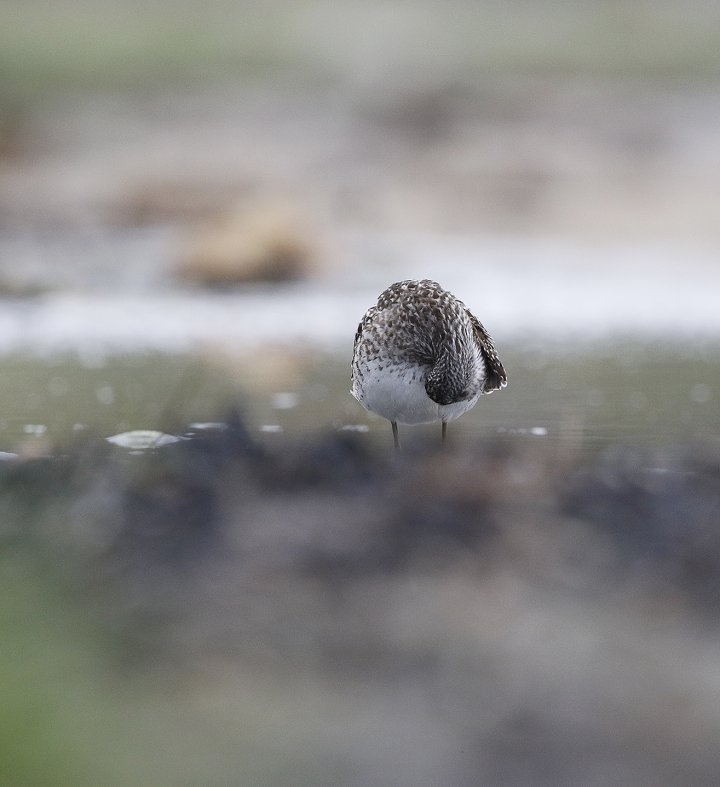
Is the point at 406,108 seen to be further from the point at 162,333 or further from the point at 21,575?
the point at 21,575

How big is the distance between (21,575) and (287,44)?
23.3 m

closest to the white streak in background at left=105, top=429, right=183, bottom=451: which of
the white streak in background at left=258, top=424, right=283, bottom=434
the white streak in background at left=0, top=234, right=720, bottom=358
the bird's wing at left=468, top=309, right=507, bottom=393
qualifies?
the white streak in background at left=258, top=424, right=283, bottom=434

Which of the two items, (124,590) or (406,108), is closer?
(124,590)

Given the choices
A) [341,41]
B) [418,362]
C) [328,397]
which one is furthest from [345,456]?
[341,41]

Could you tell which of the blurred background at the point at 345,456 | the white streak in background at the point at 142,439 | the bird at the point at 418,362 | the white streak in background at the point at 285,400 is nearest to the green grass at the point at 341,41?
the blurred background at the point at 345,456

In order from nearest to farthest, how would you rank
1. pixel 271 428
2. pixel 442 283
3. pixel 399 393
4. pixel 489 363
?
pixel 399 393, pixel 489 363, pixel 271 428, pixel 442 283

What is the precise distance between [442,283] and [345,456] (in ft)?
29.9

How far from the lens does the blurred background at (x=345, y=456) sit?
3246mm

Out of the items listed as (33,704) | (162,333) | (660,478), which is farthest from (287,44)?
(33,704)

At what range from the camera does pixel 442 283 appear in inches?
560

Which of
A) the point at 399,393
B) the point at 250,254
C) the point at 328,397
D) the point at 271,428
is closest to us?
the point at 399,393

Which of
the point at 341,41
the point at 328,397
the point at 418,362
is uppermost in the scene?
the point at 341,41

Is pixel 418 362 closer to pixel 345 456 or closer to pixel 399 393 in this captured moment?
pixel 399 393

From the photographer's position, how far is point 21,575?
162 inches
